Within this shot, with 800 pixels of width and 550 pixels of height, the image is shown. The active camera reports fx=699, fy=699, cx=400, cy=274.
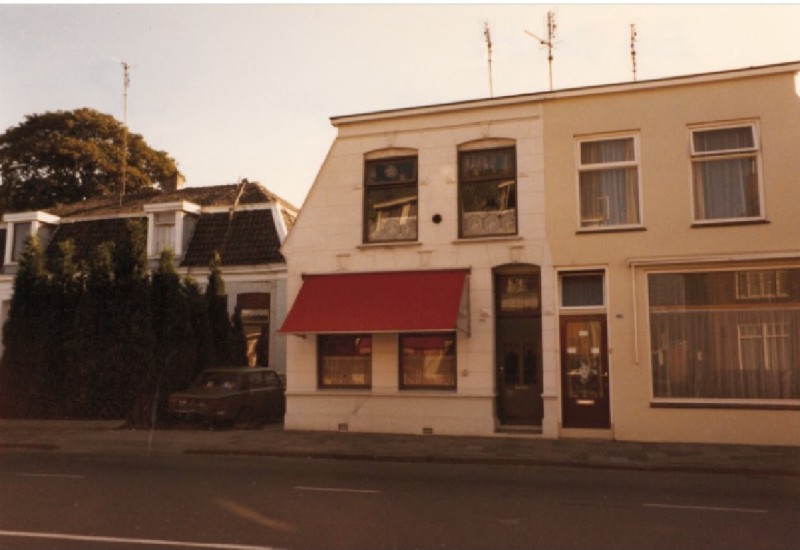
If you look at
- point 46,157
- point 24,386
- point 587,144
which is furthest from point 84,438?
point 46,157

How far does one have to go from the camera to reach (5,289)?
2736 centimetres

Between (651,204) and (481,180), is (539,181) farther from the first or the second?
(651,204)

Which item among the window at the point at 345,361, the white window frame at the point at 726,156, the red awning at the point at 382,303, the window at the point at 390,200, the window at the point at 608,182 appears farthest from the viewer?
the window at the point at 390,200

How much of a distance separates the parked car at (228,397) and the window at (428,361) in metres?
4.45

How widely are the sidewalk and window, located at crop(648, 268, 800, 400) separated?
1.32m

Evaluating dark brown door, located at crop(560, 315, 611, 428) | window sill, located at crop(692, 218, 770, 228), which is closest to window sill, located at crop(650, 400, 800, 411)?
dark brown door, located at crop(560, 315, 611, 428)

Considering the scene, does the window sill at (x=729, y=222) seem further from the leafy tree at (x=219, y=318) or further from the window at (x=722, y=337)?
the leafy tree at (x=219, y=318)

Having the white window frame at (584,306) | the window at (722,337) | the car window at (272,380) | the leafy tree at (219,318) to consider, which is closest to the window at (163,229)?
the leafy tree at (219,318)

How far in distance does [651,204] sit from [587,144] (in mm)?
2057

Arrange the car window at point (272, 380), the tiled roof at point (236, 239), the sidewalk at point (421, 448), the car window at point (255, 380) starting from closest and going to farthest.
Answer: the sidewalk at point (421, 448)
the car window at point (255, 380)
the car window at point (272, 380)
the tiled roof at point (236, 239)

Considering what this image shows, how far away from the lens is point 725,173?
1534 cm

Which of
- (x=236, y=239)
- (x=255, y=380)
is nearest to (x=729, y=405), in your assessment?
(x=255, y=380)

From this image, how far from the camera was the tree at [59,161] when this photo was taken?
37125 mm

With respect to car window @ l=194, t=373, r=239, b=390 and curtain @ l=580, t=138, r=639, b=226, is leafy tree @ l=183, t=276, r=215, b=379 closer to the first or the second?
car window @ l=194, t=373, r=239, b=390
